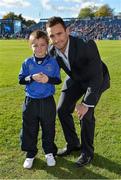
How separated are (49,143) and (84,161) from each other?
22.1 inches

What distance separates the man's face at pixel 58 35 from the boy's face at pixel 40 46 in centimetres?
12

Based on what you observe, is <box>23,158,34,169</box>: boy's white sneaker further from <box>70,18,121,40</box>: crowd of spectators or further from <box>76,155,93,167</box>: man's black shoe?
<box>70,18,121,40</box>: crowd of spectators

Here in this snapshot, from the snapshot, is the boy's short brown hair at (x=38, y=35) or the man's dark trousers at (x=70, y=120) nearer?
the boy's short brown hair at (x=38, y=35)

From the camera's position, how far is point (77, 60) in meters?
6.00

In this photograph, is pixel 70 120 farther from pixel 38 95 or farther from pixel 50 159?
pixel 38 95

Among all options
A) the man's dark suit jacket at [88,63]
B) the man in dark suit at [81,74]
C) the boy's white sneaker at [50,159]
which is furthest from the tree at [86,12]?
the boy's white sneaker at [50,159]

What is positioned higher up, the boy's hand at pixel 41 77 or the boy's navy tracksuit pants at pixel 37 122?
the boy's hand at pixel 41 77

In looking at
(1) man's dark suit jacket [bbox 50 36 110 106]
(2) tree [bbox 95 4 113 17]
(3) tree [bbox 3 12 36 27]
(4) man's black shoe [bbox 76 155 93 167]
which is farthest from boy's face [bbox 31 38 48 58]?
(3) tree [bbox 3 12 36 27]

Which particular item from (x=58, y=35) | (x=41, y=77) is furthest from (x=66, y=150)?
(x=58, y=35)

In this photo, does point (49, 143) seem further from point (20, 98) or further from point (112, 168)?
point (20, 98)

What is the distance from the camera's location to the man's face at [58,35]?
578 centimetres

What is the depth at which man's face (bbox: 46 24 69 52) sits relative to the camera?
5.78 m

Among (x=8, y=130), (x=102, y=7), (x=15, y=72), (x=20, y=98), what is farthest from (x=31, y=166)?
(x=102, y=7)

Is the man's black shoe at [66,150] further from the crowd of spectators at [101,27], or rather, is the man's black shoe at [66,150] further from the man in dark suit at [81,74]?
the crowd of spectators at [101,27]
